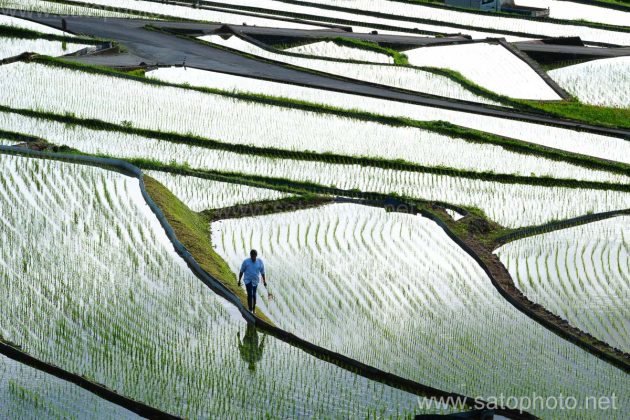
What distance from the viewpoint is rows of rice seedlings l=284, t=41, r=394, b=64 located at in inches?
863

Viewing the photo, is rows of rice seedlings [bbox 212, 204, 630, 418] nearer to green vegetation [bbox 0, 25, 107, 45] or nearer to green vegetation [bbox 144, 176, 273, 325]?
green vegetation [bbox 144, 176, 273, 325]

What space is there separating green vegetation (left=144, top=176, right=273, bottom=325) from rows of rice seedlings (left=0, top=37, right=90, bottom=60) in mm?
7846

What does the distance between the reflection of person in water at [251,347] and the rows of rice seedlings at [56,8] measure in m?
16.3

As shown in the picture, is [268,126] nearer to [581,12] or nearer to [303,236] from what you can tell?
[303,236]

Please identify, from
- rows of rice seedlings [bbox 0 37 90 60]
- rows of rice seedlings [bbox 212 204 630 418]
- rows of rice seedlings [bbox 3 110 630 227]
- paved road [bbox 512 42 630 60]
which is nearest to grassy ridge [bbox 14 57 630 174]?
rows of rice seedlings [bbox 3 110 630 227]

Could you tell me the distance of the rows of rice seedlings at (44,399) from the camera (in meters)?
6.79

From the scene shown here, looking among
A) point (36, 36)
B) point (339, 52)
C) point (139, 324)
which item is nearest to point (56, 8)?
point (36, 36)

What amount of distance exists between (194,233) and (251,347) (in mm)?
2574

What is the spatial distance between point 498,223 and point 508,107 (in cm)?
682

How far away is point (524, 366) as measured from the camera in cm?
802

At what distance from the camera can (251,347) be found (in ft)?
26.6

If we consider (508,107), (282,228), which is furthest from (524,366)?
(508,107)

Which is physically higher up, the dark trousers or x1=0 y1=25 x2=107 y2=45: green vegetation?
x1=0 y1=25 x2=107 y2=45: green vegetation

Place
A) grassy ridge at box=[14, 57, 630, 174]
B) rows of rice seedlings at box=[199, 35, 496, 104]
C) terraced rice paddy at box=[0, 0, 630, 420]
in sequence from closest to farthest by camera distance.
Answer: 1. terraced rice paddy at box=[0, 0, 630, 420]
2. grassy ridge at box=[14, 57, 630, 174]
3. rows of rice seedlings at box=[199, 35, 496, 104]
